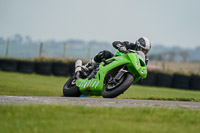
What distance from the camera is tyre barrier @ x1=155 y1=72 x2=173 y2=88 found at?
23969 mm

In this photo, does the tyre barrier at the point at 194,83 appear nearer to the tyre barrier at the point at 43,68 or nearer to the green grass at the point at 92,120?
the tyre barrier at the point at 43,68

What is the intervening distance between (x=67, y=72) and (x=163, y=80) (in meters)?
5.14

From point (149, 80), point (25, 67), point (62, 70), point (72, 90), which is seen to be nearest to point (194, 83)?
point (149, 80)

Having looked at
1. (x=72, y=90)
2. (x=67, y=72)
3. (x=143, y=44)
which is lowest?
(x=67, y=72)

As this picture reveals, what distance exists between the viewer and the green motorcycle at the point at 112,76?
8.72 m

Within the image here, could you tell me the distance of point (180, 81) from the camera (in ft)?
79.1

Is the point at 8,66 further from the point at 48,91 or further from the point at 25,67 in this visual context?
the point at 48,91

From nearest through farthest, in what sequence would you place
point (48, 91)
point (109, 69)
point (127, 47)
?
point (109, 69)
point (127, 47)
point (48, 91)

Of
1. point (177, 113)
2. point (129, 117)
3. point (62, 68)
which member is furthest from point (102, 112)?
point (62, 68)

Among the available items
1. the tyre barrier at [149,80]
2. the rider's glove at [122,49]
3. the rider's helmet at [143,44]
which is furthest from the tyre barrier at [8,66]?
the rider's glove at [122,49]

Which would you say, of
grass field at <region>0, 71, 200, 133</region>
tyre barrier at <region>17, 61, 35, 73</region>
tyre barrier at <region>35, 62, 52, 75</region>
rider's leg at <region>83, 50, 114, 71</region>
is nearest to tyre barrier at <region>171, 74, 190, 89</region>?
tyre barrier at <region>35, 62, 52, 75</region>

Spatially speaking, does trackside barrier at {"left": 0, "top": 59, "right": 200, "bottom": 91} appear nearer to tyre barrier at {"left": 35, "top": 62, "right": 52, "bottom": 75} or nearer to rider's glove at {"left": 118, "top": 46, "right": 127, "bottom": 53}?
tyre barrier at {"left": 35, "top": 62, "right": 52, "bottom": 75}

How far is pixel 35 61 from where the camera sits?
24562 millimetres

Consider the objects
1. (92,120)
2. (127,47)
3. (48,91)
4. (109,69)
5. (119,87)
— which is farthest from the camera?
(48,91)
